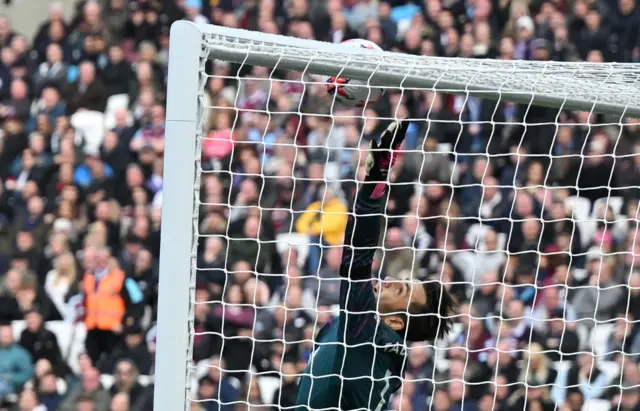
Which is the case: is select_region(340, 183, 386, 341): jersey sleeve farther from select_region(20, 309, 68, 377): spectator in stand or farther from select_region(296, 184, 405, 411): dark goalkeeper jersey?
select_region(20, 309, 68, 377): spectator in stand

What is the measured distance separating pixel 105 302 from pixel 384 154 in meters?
4.05

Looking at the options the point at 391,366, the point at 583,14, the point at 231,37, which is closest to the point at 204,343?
the point at 391,366

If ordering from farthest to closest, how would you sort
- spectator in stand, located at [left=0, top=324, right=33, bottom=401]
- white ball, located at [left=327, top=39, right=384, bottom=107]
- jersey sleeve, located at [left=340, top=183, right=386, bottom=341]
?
spectator in stand, located at [left=0, top=324, right=33, bottom=401] → white ball, located at [left=327, top=39, right=384, bottom=107] → jersey sleeve, located at [left=340, top=183, right=386, bottom=341]

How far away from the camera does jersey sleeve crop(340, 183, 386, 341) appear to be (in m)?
3.91

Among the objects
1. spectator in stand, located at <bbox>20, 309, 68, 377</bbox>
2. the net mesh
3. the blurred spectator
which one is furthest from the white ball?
spectator in stand, located at <bbox>20, 309, 68, 377</bbox>

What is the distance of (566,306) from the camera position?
6.75 meters

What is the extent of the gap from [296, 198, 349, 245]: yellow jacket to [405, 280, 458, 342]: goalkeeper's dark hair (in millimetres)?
2549

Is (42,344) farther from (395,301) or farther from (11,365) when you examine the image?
(395,301)

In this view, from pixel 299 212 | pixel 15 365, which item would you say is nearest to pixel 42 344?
pixel 15 365

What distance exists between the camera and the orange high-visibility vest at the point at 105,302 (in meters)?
7.57

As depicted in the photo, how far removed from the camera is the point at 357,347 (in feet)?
13.3

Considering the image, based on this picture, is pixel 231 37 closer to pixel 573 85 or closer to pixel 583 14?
pixel 573 85

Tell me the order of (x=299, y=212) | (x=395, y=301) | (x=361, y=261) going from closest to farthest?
(x=361, y=261) → (x=395, y=301) → (x=299, y=212)

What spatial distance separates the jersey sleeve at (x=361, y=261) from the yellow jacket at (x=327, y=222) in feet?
9.24
